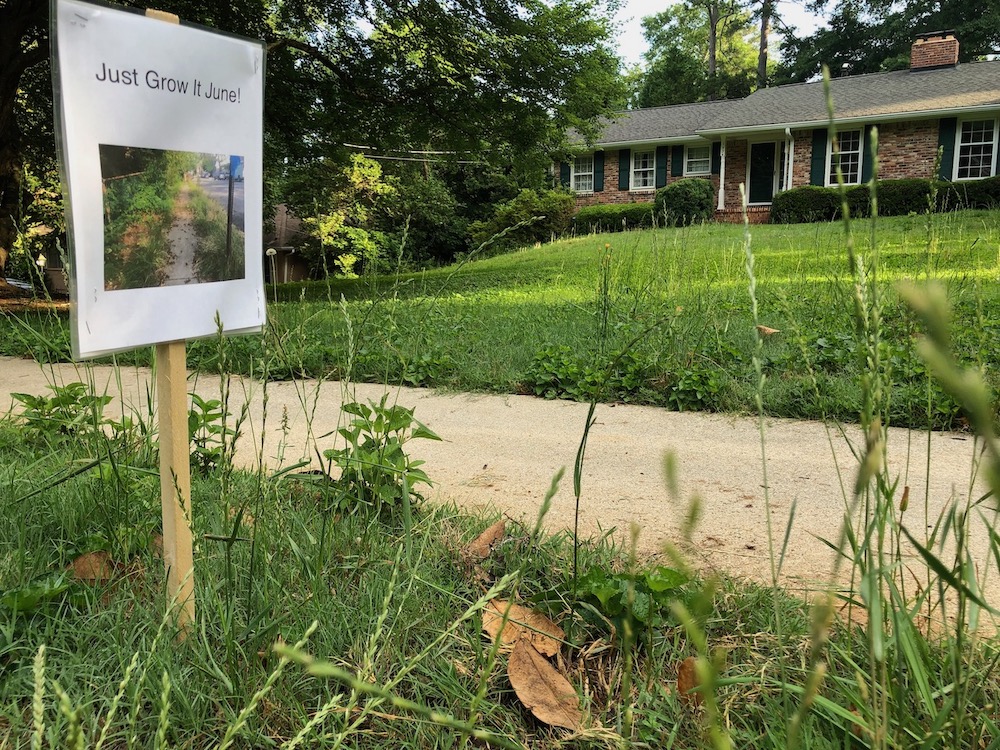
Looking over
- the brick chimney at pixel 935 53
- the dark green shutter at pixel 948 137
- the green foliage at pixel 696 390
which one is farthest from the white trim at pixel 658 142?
the green foliage at pixel 696 390

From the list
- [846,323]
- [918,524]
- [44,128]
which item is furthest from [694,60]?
[918,524]

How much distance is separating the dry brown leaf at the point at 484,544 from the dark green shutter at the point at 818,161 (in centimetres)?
2344

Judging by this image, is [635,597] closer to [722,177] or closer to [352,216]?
[722,177]

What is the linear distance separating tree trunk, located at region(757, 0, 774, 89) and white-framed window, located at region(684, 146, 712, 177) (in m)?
19.1

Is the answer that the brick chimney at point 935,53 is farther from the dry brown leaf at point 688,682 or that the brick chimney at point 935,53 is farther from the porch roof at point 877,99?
the dry brown leaf at point 688,682

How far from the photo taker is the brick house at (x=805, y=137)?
2161 centimetres

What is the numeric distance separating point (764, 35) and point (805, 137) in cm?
2263

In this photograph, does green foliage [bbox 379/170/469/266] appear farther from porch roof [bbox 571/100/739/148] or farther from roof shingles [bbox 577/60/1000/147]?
roof shingles [bbox 577/60/1000/147]

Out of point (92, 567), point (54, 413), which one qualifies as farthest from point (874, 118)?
point (92, 567)

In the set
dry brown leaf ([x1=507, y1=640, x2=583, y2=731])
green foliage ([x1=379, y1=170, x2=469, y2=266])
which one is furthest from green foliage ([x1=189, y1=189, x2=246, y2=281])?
green foliage ([x1=379, y1=170, x2=469, y2=266])

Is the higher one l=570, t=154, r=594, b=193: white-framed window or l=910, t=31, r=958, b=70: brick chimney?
l=910, t=31, r=958, b=70: brick chimney

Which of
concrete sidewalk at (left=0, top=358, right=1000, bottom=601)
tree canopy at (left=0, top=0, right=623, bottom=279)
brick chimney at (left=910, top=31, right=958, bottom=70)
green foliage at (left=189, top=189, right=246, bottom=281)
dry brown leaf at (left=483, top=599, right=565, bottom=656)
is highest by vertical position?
brick chimney at (left=910, top=31, right=958, bottom=70)

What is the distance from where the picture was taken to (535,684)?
1470 millimetres

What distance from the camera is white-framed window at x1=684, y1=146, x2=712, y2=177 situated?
26.2m
